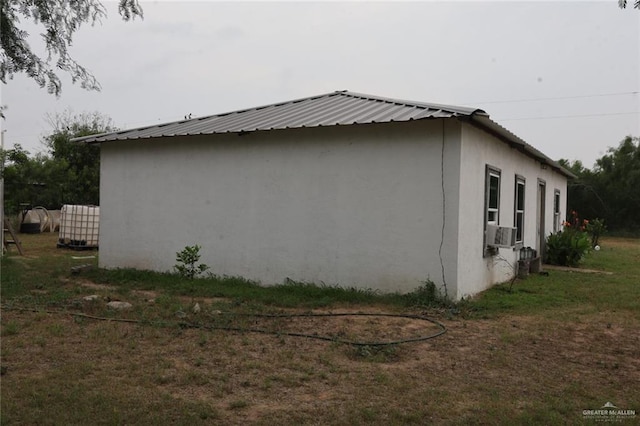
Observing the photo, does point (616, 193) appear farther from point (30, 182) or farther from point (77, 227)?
point (30, 182)

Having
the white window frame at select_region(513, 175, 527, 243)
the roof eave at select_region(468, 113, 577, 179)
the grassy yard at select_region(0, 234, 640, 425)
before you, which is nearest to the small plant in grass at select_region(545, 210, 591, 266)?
the roof eave at select_region(468, 113, 577, 179)

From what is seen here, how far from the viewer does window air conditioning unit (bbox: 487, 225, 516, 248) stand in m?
8.91

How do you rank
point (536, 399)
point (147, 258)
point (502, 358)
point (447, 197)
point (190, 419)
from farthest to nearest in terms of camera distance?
point (147, 258) < point (447, 197) < point (502, 358) < point (536, 399) < point (190, 419)

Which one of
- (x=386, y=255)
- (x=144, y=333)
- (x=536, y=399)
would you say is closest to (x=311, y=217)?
(x=386, y=255)

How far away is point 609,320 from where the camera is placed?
6.88 meters

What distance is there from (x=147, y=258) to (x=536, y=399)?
866 cm

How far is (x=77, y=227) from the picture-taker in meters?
16.1

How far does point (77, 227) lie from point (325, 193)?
1086 cm

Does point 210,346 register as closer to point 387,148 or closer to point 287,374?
point 287,374

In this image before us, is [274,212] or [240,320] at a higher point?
[274,212]

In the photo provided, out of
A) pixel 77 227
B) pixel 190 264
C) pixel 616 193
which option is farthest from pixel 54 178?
pixel 616 193

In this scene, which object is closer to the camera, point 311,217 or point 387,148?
point 387,148

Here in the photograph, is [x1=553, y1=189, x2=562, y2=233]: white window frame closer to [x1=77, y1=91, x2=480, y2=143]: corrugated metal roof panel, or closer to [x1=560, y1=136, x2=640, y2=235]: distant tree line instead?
[x1=77, y1=91, x2=480, y2=143]: corrugated metal roof panel

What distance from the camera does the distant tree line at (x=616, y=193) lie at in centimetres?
3088
